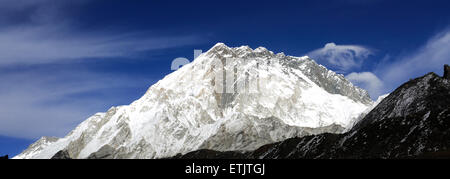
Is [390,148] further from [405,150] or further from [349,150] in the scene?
[349,150]

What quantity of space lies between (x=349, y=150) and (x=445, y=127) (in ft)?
134

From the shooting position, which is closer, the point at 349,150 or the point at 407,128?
the point at 407,128
